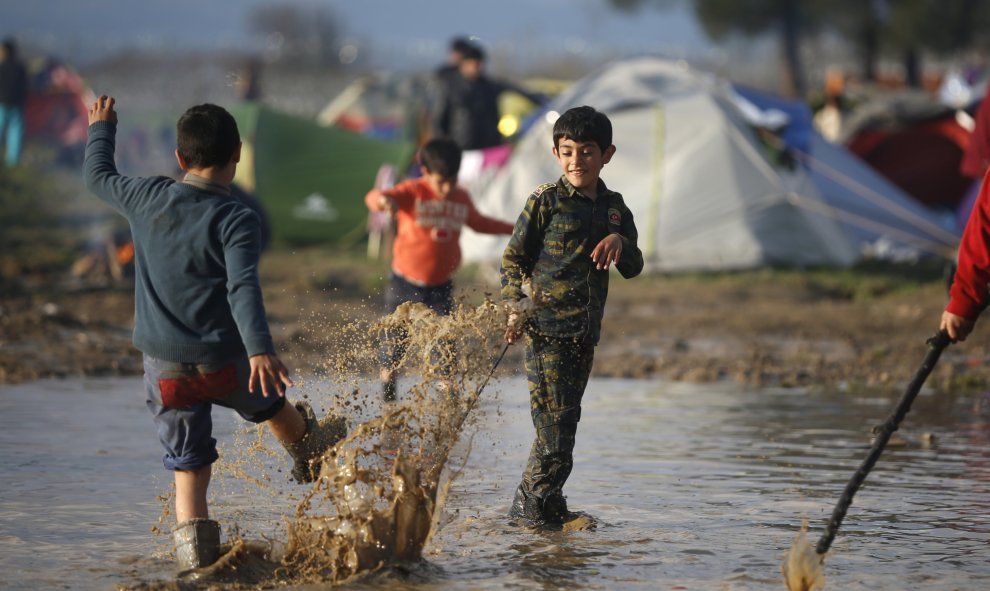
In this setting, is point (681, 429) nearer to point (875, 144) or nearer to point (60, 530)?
point (60, 530)

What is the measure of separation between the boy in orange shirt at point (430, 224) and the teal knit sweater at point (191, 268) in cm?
332

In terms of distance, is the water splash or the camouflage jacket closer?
the water splash

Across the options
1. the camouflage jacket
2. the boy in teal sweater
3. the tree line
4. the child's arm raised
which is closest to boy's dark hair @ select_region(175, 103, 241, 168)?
the boy in teal sweater

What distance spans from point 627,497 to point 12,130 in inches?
750

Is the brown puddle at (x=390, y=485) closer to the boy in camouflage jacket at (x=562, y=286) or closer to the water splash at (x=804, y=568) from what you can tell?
the boy in camouflage jacket at (x=562, y=286)

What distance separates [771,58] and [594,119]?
2629 inches

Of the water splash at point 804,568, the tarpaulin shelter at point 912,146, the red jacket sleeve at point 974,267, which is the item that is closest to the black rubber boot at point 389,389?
the water splash at point 804,568

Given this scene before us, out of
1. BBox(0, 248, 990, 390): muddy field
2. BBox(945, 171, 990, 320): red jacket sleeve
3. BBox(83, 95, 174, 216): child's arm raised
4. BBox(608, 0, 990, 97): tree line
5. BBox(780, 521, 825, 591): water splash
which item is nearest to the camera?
BBox(780, 521, 825, 591): water splash

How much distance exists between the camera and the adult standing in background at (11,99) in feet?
71.2

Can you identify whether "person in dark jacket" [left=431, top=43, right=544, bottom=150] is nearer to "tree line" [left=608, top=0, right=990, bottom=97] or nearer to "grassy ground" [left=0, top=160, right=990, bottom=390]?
"grassy ground" [left=0, top=160, right=990, bottom=390]

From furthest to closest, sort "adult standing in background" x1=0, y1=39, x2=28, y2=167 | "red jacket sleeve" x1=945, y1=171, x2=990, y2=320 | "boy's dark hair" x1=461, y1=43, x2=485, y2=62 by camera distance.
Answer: "adult standing in background" x1=0, y1=39, x2=28, y2=167 < "boy's dark hair" x1=461, y1=43, x2=485, y2=62 < "red jacket sleeve" x1=945, y1=171, x2=990, y2=320

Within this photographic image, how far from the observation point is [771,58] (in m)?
69.8

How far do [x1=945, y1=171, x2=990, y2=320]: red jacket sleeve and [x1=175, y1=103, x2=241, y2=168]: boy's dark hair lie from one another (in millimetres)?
2432

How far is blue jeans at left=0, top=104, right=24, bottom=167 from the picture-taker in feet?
73.4
